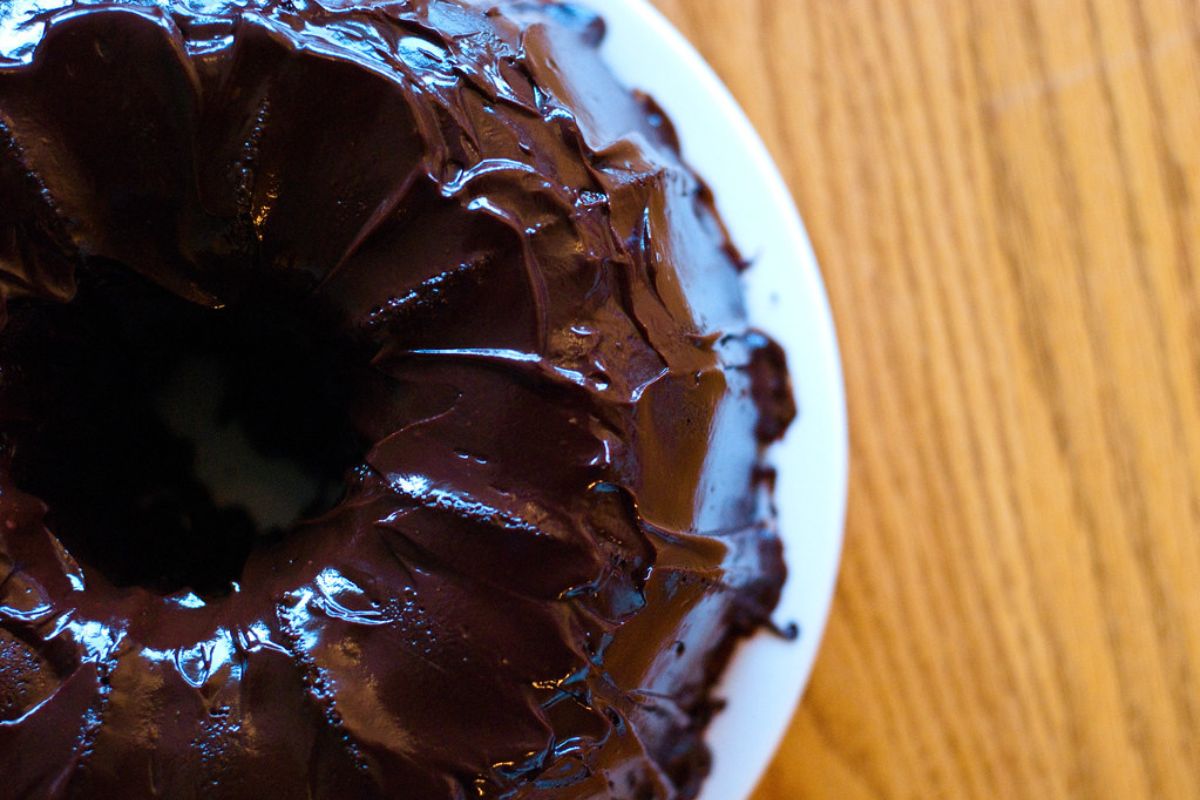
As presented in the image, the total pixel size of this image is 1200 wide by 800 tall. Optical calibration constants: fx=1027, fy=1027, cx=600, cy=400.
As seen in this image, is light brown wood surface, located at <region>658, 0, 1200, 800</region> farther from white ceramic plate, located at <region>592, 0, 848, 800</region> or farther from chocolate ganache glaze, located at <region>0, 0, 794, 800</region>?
chocolate ganache glaze, located at <region>0, 0, 794, 800</region>

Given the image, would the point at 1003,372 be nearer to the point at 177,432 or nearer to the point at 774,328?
the point at 774,328

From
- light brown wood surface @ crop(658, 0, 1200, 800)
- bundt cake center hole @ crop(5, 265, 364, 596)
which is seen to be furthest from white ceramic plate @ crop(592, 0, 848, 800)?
bundt cake center hole @ crop(5, 265, 364, 596)

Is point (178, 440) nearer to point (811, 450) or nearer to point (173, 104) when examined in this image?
point (173, 104)

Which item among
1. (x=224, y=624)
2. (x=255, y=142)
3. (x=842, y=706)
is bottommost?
(x=842, y=706)

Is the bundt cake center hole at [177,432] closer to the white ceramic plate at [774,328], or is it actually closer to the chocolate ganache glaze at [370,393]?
the chocolate ganache glaze at [370,393]

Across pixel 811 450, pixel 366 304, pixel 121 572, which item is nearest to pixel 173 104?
pixel 366 304
